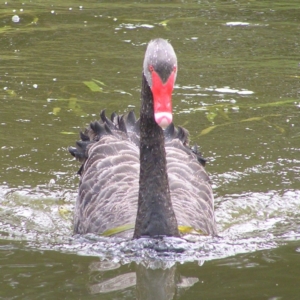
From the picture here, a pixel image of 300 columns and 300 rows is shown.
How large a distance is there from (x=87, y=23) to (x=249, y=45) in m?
2.58

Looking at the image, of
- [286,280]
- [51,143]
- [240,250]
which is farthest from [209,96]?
[286,280]

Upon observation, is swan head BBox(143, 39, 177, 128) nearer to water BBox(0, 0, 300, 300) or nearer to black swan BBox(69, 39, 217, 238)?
black swan BBox(69, 39, 217, 238)

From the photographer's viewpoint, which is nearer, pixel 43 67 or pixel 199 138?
pixel 199 138

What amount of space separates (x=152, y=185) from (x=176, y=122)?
2.99m

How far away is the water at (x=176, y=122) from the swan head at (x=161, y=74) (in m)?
1.01

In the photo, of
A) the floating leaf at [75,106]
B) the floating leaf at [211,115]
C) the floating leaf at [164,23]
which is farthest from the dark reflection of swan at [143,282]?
the floating leaf at [164,23]

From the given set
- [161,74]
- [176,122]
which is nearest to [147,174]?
[161,74]

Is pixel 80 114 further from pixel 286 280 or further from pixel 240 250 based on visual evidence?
pixel 286 280

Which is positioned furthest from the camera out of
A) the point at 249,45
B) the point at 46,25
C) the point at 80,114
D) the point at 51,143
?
the point at 46,25

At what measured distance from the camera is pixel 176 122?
809 centimetres

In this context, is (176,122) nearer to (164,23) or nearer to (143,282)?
(164,23)

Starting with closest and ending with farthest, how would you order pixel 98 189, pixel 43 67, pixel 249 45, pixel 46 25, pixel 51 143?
pixel 98 189 → pixel 51 143 → pixel 43 67 → pixel 249 45 → pixel 46 25

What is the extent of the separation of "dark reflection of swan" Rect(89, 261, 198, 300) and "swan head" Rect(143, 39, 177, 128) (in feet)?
3.18

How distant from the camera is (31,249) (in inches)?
201
